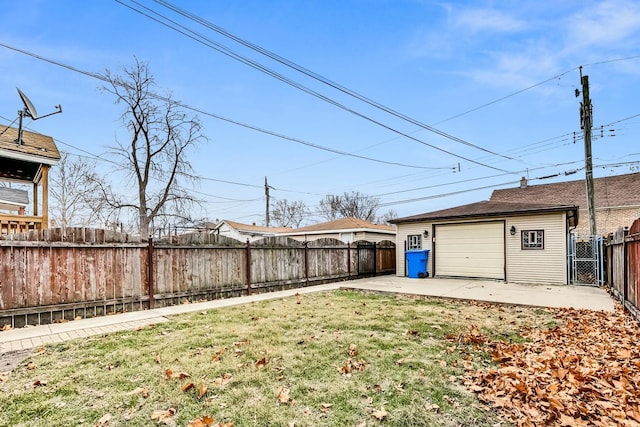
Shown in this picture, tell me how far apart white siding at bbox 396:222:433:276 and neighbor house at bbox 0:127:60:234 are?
38.4 feet

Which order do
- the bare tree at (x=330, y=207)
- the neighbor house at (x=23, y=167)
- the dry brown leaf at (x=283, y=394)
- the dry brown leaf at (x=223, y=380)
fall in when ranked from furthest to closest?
the bare tree at (x=330, y=207) → the neighbor house at (x=23, y=167) → the dry brown leaf at (x=223, y=380) → the dry brown leaf at (x=283, y=394)

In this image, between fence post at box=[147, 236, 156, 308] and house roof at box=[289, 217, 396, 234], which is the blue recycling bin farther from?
fence post at box=[147, 236, 156, 308]

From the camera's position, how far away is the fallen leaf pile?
2.44 m

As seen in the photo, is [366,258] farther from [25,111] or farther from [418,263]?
[25,111]

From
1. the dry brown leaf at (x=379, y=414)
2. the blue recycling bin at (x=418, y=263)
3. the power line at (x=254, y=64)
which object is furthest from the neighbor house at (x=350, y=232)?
the dry brown leaf at (x=379, y=414)

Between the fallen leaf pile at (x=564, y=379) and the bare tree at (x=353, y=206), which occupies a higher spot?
the bare tree at (x=353, y=206)

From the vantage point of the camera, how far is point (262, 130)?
12719mm

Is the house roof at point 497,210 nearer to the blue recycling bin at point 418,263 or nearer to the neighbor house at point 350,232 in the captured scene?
the blue recycling bin at point 418,263

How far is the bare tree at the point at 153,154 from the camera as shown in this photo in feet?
59.0

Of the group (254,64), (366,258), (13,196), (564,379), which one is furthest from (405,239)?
(13,196)

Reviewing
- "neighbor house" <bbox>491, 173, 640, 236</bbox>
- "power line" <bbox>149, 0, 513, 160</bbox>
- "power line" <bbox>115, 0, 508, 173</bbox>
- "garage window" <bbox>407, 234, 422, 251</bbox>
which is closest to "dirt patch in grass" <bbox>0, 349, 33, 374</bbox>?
"power line" <bbox>115, 0, 508, 173</bbox>

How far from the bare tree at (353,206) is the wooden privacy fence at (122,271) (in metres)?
32.9

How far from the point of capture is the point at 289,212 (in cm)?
4653

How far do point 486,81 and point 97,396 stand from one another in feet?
53.0
